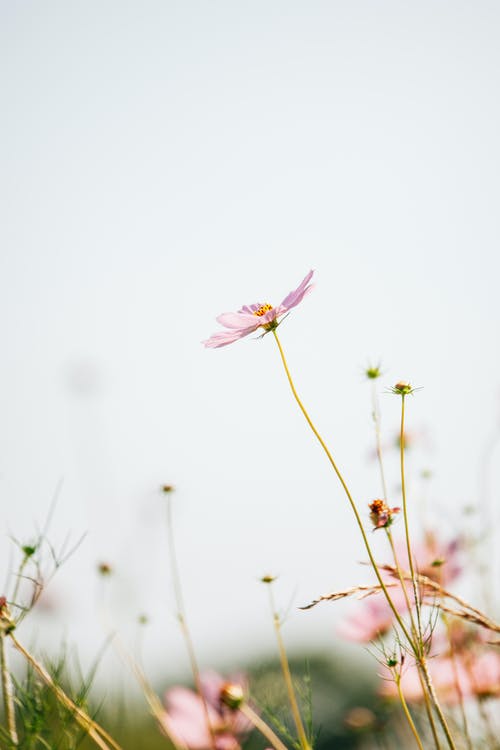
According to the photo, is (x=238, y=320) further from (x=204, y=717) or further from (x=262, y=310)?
(x=204, y=717)

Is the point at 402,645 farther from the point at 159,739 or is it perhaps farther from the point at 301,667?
the point at 301,667

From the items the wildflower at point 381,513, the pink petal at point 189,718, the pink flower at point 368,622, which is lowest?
the pink petal at point 189,718

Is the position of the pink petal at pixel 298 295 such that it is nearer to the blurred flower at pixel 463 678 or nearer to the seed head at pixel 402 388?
the seed head at pixel 402 388

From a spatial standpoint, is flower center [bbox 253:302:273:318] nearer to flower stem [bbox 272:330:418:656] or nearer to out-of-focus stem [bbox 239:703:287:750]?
flower stem [bbox 272:330:418:656]

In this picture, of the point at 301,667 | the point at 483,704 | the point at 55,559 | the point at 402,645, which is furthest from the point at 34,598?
the point at 301,667

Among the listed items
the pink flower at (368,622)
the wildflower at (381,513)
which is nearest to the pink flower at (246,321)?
the wildflower at (381,513)

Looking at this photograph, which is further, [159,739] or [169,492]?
[159,739]

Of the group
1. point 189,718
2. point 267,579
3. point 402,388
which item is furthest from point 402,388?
point 189,718
